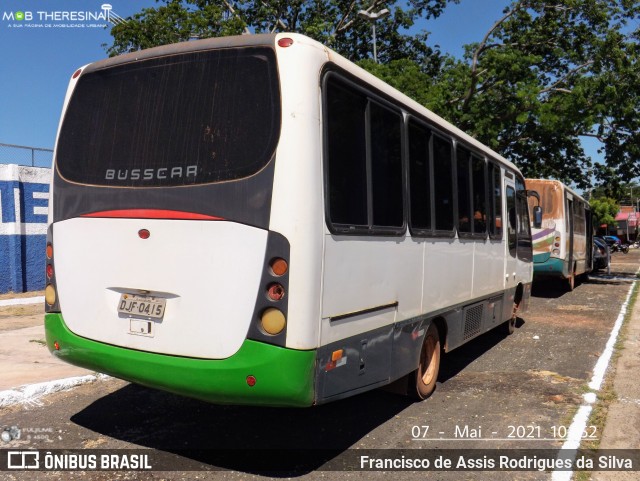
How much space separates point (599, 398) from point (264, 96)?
4.66 metres

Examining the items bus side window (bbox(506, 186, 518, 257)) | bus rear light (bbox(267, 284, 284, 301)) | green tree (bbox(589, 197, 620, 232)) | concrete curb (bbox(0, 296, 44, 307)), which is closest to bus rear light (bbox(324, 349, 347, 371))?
bus rear light (bbox(267, 284, 284, 301))

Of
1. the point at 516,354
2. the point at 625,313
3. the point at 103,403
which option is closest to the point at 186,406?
the point at 103,403

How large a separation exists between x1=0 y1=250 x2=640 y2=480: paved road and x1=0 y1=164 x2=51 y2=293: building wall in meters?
8.95

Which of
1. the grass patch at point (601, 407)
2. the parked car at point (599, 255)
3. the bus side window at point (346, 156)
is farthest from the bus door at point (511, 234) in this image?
the parked car at point (599, 255)

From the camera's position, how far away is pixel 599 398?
609 cm

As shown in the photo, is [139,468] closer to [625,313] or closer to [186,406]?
[186,406]

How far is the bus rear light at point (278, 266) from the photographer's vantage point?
3696mm

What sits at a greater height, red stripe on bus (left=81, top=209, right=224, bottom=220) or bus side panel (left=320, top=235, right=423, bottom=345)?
red stripe on bus (left=81, top=209, right=224, bottom=220)

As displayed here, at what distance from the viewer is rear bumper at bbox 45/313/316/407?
3688mm

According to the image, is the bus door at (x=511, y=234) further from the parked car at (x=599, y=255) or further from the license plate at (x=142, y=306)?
the parked car at (x=599, y=255)

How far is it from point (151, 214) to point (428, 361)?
10.7ft

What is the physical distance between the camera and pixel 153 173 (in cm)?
416

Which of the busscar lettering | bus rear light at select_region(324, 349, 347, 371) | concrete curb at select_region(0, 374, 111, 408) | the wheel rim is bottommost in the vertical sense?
concrete curb at select_region(0, 374, 111, 408)

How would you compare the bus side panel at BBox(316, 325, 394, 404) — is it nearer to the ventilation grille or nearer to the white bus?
the white bus
